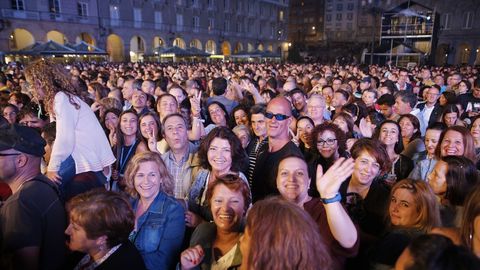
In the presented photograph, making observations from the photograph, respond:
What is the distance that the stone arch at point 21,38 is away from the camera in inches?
1290

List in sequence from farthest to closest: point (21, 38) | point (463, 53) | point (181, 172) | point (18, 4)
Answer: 1. point (463, 53)
2. point (21, 38)
3. point (18, 4)
4. point (181, 172)

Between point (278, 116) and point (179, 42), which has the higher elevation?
point (179, 42)

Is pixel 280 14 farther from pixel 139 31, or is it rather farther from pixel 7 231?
pixel 7 231

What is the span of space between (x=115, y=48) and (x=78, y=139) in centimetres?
4288

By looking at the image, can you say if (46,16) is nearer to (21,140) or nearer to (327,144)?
(327,144)

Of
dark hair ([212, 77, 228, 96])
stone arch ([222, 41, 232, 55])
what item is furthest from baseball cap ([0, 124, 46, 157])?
stone arch ([222, 41, 232, 55])

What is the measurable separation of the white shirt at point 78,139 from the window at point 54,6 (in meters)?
36.3

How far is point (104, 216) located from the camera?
2.10 m

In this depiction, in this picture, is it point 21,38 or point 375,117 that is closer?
point 375,117

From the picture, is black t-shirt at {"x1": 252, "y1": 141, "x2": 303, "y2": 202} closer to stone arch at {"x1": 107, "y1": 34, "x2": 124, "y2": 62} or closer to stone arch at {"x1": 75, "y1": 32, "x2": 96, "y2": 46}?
stone arch at {"x1": 75, "y1": 32, "x2": 96, "y2": 46}

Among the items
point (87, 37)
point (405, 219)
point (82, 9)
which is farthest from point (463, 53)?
point (405, 219)

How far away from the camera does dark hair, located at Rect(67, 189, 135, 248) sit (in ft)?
6.86

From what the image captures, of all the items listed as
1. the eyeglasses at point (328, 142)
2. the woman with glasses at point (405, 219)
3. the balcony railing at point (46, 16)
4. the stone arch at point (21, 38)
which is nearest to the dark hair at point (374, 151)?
the eyeglasses at point (328, 142)

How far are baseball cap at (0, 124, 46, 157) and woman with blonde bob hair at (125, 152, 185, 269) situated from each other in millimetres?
778
